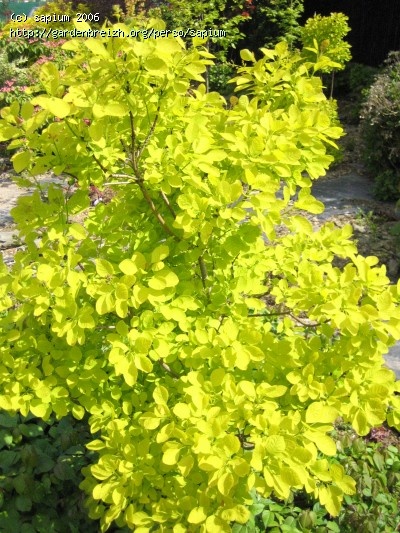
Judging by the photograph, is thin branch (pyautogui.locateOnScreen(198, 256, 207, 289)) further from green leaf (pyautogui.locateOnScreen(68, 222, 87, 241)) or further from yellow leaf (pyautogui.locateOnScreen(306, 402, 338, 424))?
yellow leaf (pyautogui.locateOnScreen(306, 402, 338, 424))

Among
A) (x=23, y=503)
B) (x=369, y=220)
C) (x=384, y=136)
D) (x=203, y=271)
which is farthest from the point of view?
(x=384, y=136)

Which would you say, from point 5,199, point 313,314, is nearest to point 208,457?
point 313,314

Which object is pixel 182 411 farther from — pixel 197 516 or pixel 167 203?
pixel 167 203

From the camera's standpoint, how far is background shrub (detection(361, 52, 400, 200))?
19.3ft

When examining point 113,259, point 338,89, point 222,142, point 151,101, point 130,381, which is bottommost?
point 338,89

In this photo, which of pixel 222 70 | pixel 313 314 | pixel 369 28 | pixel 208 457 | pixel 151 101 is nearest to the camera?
pixel 208 457

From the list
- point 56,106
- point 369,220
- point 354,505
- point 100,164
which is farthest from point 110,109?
point 369,220

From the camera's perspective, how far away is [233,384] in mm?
1696

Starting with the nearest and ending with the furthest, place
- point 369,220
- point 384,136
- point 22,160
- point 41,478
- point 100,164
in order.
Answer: point 22,160 → point 100,164 → point 41,478 → point 369,220 → point 384,136

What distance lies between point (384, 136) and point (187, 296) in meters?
4.74

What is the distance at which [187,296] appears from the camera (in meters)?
1.83

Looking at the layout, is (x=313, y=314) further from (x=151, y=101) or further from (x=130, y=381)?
(x=151, y=101)

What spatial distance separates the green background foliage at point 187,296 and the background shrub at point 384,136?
425 cm

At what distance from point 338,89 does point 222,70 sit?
2.11 metres
